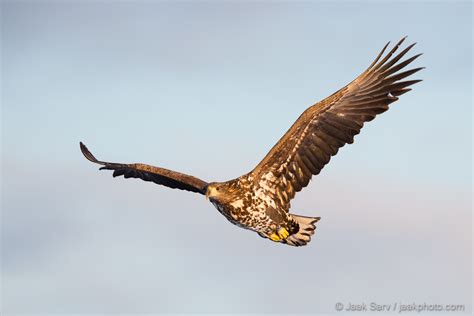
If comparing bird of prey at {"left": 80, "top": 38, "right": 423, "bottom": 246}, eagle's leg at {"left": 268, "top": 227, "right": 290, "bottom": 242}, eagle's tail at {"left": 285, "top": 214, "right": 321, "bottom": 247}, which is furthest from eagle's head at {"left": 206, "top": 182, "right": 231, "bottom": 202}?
eagle's tail at {"left": 285, "top": 214, "right": 321, "bottom": 247}

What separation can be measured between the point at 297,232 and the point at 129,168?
393cm

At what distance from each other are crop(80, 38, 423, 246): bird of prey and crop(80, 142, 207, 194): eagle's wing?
0.51 metres

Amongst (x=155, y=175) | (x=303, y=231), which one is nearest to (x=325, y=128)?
(x=303, y=231)

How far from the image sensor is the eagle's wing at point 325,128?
1723 centimetres

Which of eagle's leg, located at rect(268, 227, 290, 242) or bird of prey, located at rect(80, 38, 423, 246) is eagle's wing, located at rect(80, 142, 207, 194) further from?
eagle's leg, located at rect(268, 227, 290, 242)

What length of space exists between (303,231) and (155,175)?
343 cm

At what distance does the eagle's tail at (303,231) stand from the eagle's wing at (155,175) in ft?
6.08

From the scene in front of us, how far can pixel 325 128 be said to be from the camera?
17.3 meters

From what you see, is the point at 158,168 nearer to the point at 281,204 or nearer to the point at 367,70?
the point at 281,204

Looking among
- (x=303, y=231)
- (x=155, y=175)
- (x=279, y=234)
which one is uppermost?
(x=155, y=175)

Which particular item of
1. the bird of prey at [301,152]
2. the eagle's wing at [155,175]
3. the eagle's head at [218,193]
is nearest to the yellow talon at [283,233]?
the bird of prey at [301,152]

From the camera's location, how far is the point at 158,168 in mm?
19062

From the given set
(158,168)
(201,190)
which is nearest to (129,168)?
(158,168)

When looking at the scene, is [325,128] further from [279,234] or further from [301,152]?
[279,234]
